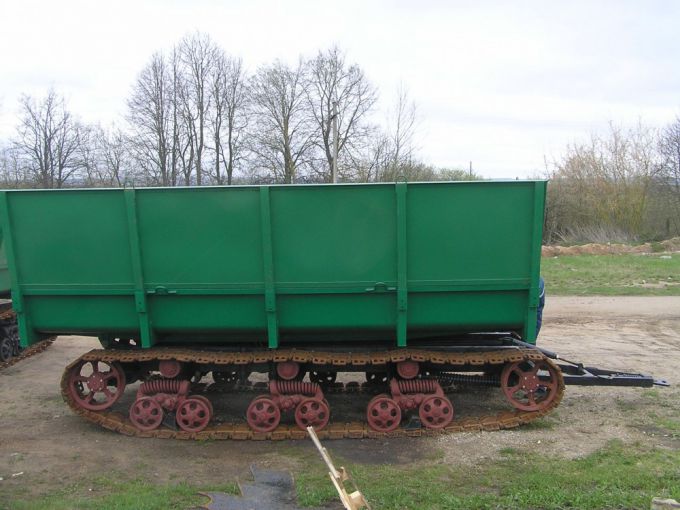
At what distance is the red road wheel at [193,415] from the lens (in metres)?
5.95

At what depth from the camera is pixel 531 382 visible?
6043 millimetres

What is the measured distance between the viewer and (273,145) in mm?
32031

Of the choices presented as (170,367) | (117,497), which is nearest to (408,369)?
(170,367)

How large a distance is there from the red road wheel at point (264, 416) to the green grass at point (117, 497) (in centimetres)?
117

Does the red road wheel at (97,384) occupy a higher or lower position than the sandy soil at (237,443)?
higher

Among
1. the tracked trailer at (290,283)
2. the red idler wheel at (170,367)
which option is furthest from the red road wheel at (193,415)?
the red idler wheel at (170,367)

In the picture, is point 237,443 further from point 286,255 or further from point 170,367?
point 286,255

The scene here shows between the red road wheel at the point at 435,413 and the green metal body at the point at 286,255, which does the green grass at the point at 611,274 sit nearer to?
the red road wheel at the point at 435,413

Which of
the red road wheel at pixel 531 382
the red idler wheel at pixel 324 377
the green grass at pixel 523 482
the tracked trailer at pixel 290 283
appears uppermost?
the tracked trailer at pixel 290 283

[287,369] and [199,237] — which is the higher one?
[199,237]

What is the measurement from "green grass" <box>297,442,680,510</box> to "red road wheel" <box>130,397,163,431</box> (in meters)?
1.84

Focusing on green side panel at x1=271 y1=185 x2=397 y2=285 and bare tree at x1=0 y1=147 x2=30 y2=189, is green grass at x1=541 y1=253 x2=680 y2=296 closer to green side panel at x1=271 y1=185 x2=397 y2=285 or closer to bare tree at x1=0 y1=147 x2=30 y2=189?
green side panel at x1=271 y1=185 x2=397 y2=285

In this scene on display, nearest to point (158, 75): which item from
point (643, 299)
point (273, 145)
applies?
point (273, 145)

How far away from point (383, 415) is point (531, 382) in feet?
5.08
